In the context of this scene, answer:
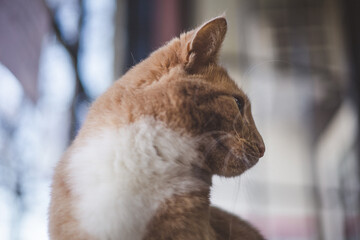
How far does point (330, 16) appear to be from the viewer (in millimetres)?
3121

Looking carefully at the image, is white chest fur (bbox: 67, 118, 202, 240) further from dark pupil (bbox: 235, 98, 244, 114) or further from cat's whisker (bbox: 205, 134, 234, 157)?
dark pupil (bbox: 235, 98, 244, 114)

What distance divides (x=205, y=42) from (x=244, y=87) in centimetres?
42

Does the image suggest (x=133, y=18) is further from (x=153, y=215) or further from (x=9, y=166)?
(x=153, y=215)

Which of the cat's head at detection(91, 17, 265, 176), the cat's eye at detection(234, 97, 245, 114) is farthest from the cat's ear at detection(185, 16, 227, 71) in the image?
the cat's eye at detection(234, 97, 245, 114)

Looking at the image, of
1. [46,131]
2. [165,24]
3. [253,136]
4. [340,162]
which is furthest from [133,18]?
[340,162]

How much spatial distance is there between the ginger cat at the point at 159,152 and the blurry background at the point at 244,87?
9.0 inches

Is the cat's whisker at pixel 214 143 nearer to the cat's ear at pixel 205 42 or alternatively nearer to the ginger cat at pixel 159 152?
the ginger cat at pixel 159 152

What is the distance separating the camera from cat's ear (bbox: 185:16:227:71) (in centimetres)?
71

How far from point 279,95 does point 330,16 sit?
818mm

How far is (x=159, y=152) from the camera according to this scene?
0.65 m

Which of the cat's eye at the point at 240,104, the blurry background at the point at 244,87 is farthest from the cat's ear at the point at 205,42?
the blurry background at the point at 244,87

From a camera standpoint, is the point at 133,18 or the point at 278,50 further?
the point at 278,50

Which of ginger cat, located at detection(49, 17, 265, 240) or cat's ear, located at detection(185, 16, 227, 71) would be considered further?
cat's ear, located at detection(185, 16, 227, 71)

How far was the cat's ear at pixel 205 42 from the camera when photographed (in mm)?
711
